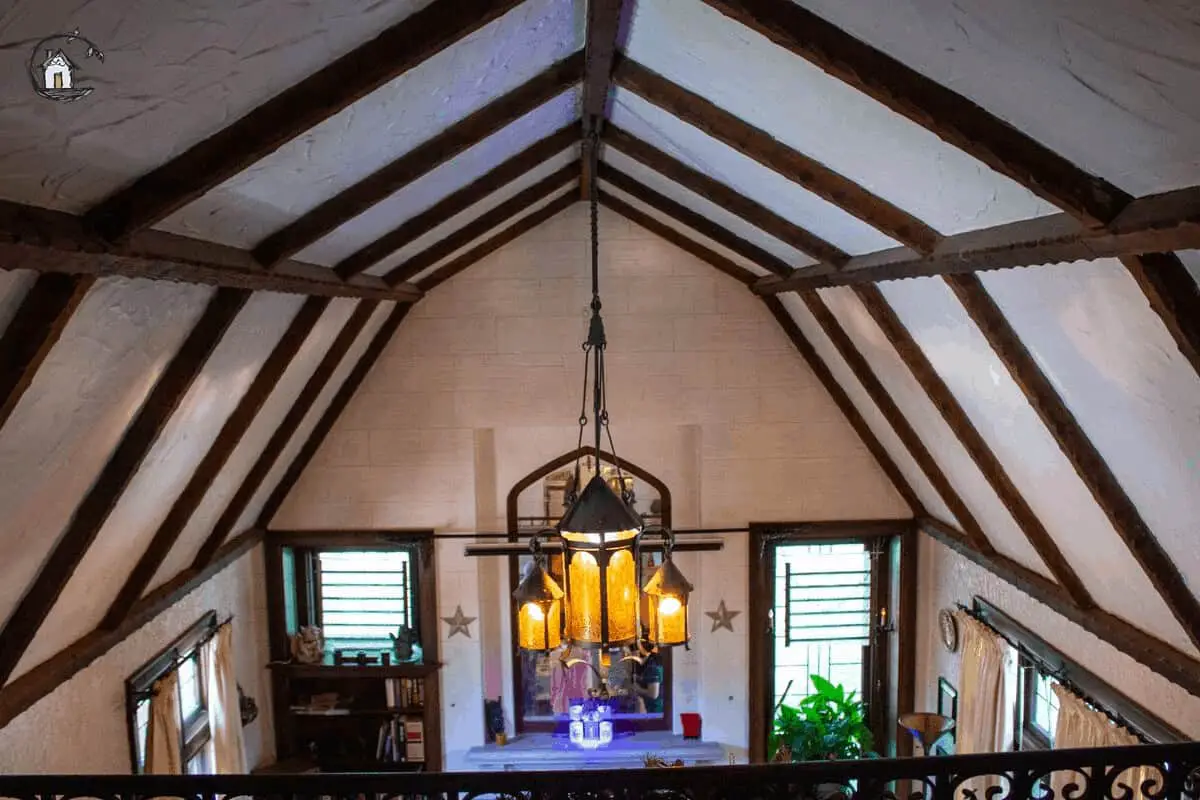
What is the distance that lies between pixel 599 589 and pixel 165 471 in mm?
2234

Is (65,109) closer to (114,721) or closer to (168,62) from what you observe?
(168,62)

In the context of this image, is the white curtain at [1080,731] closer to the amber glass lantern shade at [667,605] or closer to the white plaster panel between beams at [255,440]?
the amber glass lantern shade at [667,605]

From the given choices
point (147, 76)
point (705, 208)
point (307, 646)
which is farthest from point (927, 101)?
point (307, 646)

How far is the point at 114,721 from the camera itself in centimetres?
491

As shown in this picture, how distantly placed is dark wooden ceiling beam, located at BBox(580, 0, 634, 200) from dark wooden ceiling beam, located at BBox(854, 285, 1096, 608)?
1.39 m

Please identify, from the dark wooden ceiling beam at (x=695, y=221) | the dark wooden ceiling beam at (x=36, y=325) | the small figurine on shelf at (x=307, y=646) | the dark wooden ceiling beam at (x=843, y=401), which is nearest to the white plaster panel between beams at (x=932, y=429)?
the dark wooden ceiling beam at (x=695, y=221)

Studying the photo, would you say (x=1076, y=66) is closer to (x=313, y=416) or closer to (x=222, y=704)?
(x=313, y=416)

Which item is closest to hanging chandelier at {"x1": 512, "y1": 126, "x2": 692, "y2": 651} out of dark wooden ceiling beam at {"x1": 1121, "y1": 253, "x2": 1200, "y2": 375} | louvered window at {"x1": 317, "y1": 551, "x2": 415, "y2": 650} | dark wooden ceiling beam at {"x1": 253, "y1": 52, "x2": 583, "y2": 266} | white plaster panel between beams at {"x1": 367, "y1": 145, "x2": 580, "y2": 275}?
dark wooden ceiling beam at {"x1": 253, "y1": 52, "x2": 583, "y2": 266}

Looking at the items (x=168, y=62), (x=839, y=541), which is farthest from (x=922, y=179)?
(x=839, y=541)

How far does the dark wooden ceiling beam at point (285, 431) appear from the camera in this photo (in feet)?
17.8

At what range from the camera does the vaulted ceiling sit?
1907 mm

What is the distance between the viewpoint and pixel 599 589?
3.29 metres

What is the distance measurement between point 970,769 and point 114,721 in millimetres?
4254

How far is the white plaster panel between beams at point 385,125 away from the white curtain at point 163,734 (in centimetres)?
313
